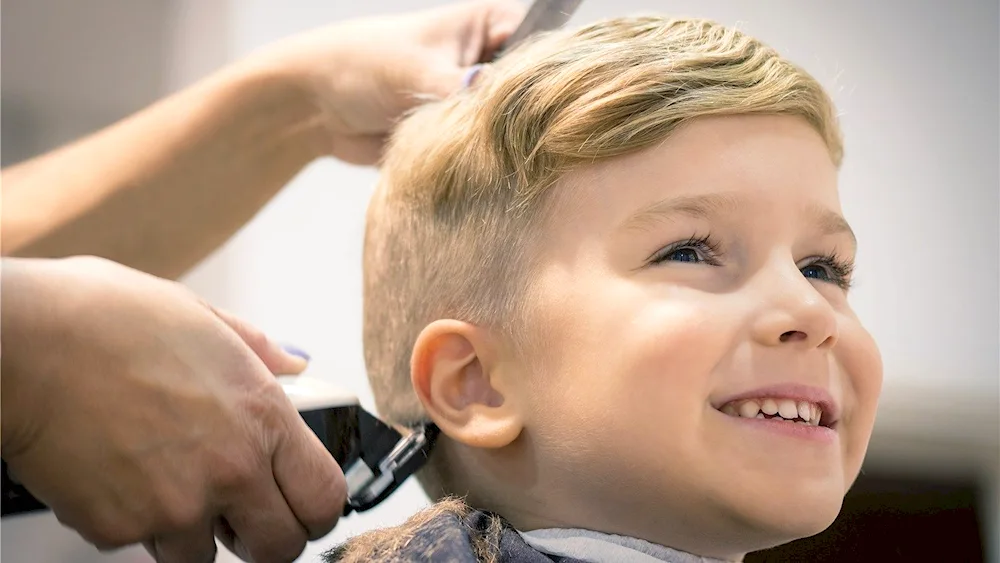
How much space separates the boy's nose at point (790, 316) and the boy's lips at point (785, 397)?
0.03 meters

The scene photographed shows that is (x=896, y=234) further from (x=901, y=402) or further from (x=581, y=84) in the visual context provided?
(x=581, y=84)

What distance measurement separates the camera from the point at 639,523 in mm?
617

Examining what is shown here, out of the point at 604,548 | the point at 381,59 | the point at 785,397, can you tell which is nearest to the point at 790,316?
the point at 785,397

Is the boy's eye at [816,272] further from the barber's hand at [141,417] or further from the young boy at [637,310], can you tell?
the barber's hand at [141,417]

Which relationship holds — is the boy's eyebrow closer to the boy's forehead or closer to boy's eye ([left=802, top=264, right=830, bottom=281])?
the boy's forehead

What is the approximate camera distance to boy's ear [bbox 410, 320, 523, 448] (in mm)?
653

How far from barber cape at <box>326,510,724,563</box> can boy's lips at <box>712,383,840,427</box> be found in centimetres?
12

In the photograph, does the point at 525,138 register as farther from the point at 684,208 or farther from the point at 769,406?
the point at 769,406

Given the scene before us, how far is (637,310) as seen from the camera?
0.59m

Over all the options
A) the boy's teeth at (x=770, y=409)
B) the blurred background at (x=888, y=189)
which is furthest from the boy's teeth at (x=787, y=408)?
the blurred background at (x=888, y=189)

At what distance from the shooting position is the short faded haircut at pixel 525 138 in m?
0.62

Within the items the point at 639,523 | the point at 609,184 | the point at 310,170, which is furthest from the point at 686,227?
the point at 310,170

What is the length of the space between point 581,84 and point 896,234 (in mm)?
698

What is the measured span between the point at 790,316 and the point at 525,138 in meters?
0.22
